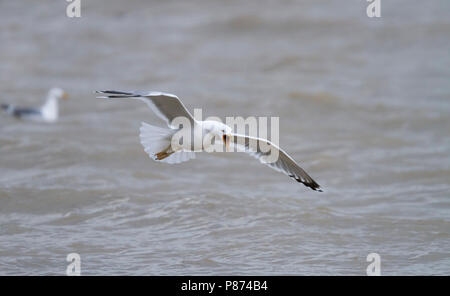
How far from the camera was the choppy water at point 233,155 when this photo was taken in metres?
5.41

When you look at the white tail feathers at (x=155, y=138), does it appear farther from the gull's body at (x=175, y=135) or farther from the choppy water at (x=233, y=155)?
the choppy water at (x=233, y=155)

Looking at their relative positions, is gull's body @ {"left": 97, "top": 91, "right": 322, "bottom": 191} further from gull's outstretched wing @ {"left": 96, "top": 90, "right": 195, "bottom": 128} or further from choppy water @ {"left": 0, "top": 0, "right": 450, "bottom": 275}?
choppy water @ {"left": 0, "top": 0, "right": 450, "bottom": 275}

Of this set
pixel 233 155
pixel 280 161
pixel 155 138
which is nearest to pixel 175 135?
pixel 155 138

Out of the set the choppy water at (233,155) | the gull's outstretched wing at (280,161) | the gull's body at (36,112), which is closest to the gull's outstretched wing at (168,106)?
the gull's outstretched wing at (280,161)

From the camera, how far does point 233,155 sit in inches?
315

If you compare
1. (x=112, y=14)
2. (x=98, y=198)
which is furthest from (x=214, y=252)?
(x=112, y=14)

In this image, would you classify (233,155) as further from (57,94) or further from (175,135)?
(175,135)

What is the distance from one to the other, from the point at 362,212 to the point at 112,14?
793 centimetres

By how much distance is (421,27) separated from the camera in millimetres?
11664

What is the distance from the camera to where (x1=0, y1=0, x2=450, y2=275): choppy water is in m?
5.41

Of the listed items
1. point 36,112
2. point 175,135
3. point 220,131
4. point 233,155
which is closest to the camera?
point 220,131
